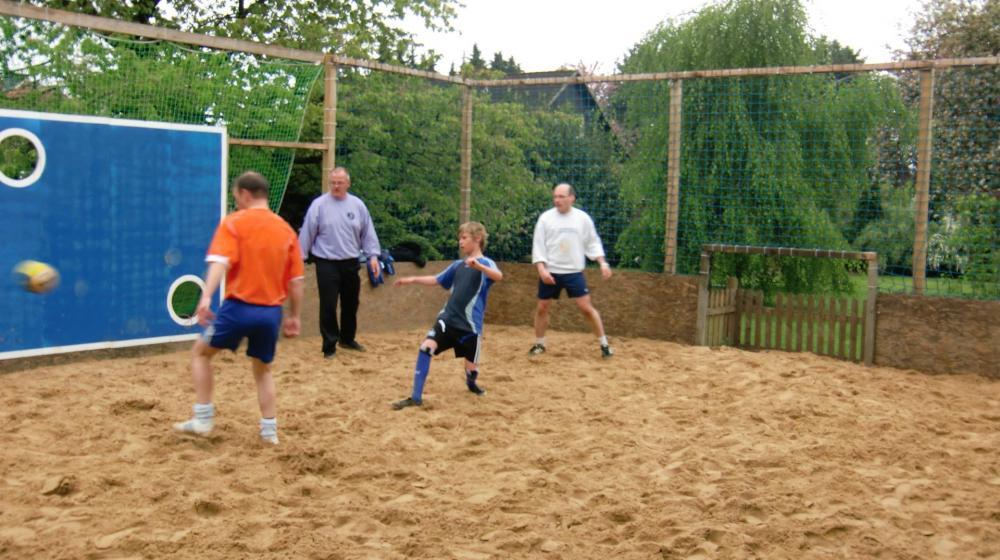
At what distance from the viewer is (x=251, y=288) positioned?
6102 millimetres

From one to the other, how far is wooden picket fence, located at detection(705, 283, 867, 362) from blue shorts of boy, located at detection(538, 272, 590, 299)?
165 cm

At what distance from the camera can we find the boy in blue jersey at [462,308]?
7520 mm

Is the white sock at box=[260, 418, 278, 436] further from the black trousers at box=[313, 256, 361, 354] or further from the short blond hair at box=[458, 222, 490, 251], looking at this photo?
the black trousers at box=[313, 256, 361, 354]

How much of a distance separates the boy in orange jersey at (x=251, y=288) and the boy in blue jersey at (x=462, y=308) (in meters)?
1.35

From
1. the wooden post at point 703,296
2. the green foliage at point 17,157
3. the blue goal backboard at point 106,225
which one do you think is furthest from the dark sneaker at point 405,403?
the wooden post at point 703,296

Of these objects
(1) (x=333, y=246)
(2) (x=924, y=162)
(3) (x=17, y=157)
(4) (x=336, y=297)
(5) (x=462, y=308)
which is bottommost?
(4) (x=336, y=297)

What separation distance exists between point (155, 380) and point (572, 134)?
5.77 metres

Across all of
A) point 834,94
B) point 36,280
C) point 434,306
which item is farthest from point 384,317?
point 834,94

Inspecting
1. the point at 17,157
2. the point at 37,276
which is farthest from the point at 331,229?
the point at 37,276

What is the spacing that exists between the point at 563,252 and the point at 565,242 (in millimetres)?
103

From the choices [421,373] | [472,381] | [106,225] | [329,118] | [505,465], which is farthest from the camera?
[329,118]

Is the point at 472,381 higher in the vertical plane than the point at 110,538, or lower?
higher

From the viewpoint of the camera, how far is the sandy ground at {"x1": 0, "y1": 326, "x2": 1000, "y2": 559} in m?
4.68

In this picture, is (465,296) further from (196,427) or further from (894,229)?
(894,229)
